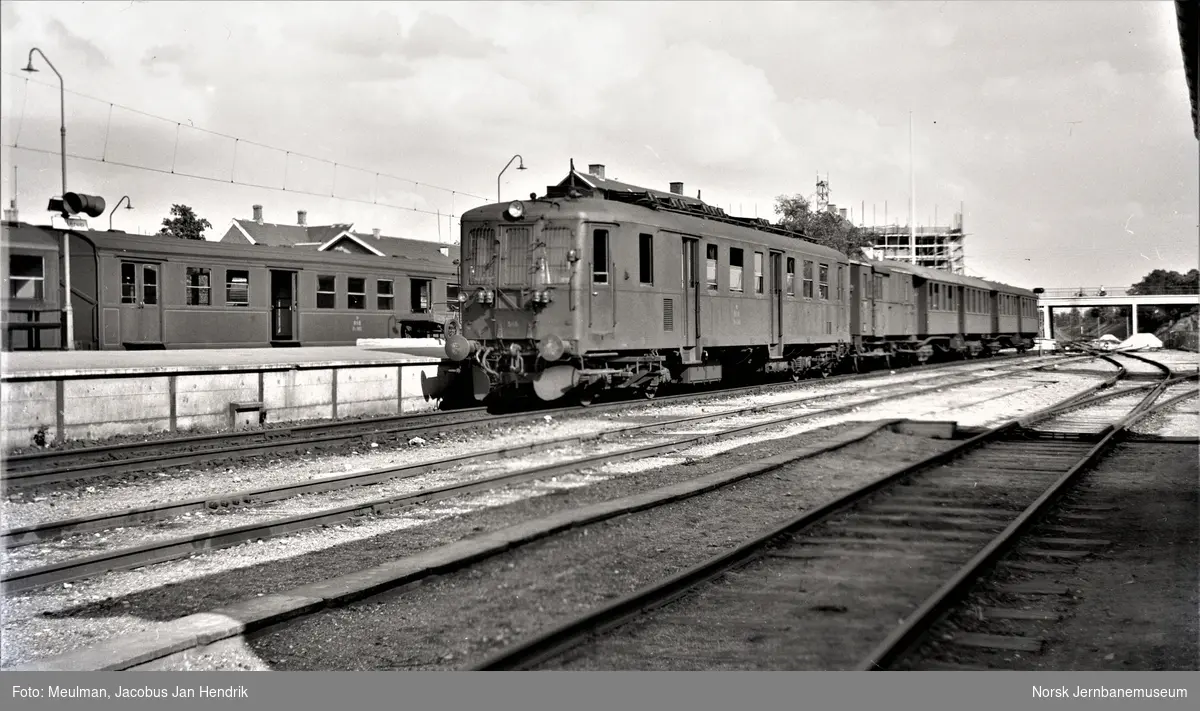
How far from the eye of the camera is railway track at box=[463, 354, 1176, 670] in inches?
188

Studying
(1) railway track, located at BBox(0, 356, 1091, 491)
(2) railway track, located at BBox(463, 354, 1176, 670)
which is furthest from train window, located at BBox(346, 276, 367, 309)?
(2) railway track, located at BBox(463, 354, 1176, 670)

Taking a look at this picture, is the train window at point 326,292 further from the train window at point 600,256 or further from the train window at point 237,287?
the train window at point 600,256

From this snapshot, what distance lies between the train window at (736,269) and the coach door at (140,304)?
13.0 m

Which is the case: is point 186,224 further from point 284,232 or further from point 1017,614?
point 1017,614

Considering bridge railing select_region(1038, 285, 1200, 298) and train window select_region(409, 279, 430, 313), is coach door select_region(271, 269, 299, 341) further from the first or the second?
bridge railing select_region(1038, 285, 1200, 298)

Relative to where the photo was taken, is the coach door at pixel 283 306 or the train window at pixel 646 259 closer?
the train window at pixel 646 259

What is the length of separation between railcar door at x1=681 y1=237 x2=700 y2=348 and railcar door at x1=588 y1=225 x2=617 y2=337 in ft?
6.75

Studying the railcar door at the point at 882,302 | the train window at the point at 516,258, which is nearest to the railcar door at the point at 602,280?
the train window at the point at 516,258

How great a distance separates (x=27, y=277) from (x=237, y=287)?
4685mm

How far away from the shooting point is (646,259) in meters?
16.2

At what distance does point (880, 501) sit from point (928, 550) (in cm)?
181

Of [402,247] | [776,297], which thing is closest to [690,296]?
[776,297]

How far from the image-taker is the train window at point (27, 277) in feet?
Answer: 65.6
